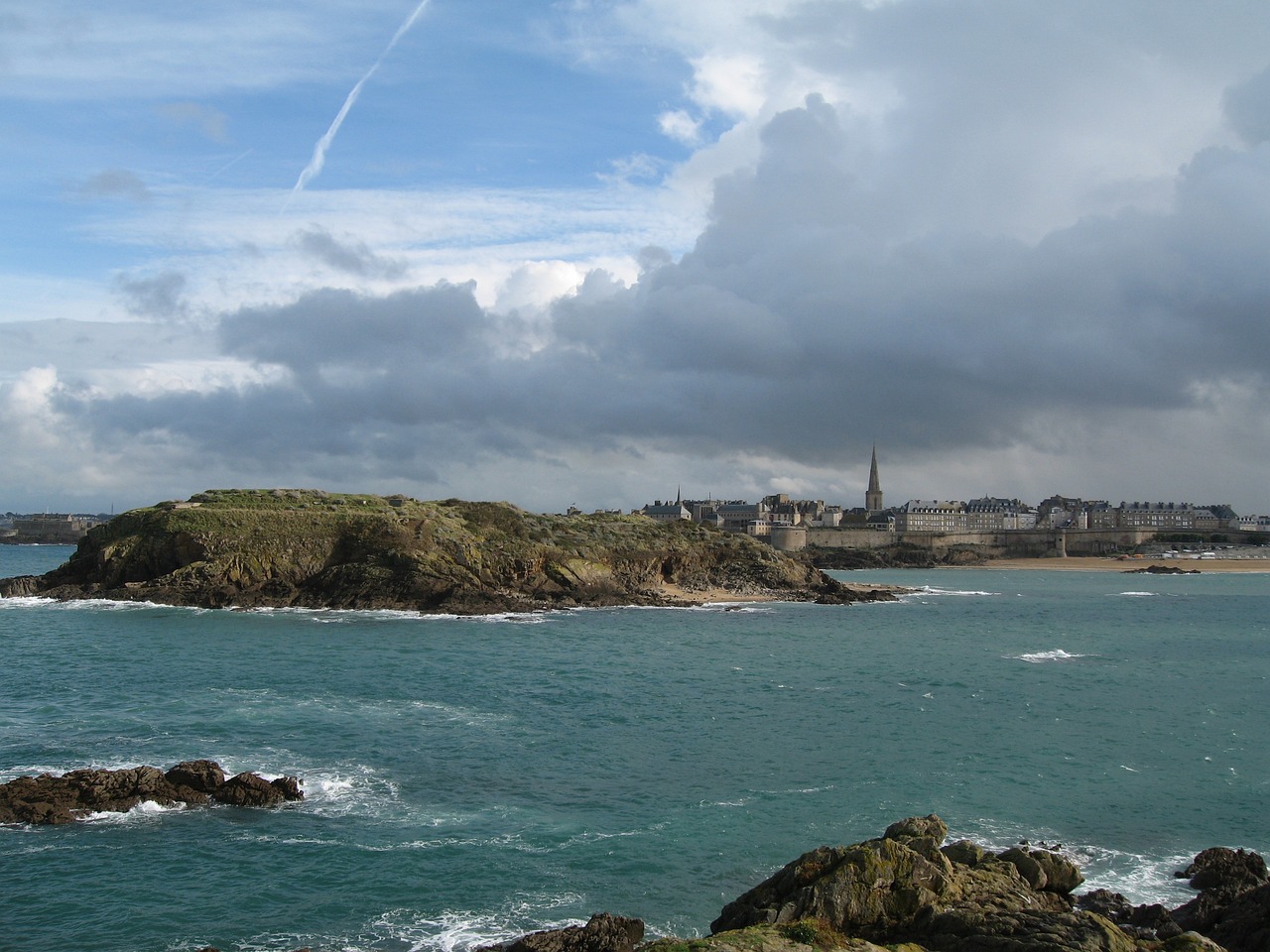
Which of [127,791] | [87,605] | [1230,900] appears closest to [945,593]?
[87,605]

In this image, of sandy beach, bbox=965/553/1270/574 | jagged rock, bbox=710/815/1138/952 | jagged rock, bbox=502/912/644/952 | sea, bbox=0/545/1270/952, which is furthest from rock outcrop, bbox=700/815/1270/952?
sandy beach, bbox=965/553/1270/574

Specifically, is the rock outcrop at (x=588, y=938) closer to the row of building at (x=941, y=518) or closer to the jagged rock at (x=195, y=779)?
the jagged rock at (x=195, y=779)

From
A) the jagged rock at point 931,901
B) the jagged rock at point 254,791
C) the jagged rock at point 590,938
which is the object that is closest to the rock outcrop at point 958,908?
the jagged rock at point 931,901

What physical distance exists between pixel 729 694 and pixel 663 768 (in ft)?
30.1

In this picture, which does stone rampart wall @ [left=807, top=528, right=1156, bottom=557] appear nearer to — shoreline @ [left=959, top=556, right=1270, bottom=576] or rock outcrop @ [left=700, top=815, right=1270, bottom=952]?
shoreline @ [left=959, top=556, right=1270, bottom=576]

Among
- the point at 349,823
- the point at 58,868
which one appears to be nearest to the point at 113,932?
the point at 58,868

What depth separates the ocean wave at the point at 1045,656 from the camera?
38.3 meters

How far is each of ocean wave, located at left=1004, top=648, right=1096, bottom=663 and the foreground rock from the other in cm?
2971

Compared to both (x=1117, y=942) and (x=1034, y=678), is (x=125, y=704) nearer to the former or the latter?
(x=1117, y=942)

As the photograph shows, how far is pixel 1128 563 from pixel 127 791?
144869mm

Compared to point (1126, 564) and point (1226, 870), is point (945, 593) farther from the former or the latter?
point (1126, 564)

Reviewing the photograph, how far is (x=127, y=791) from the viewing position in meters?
17.6

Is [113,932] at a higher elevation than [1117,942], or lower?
lower

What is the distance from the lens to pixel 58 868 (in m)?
14.7
